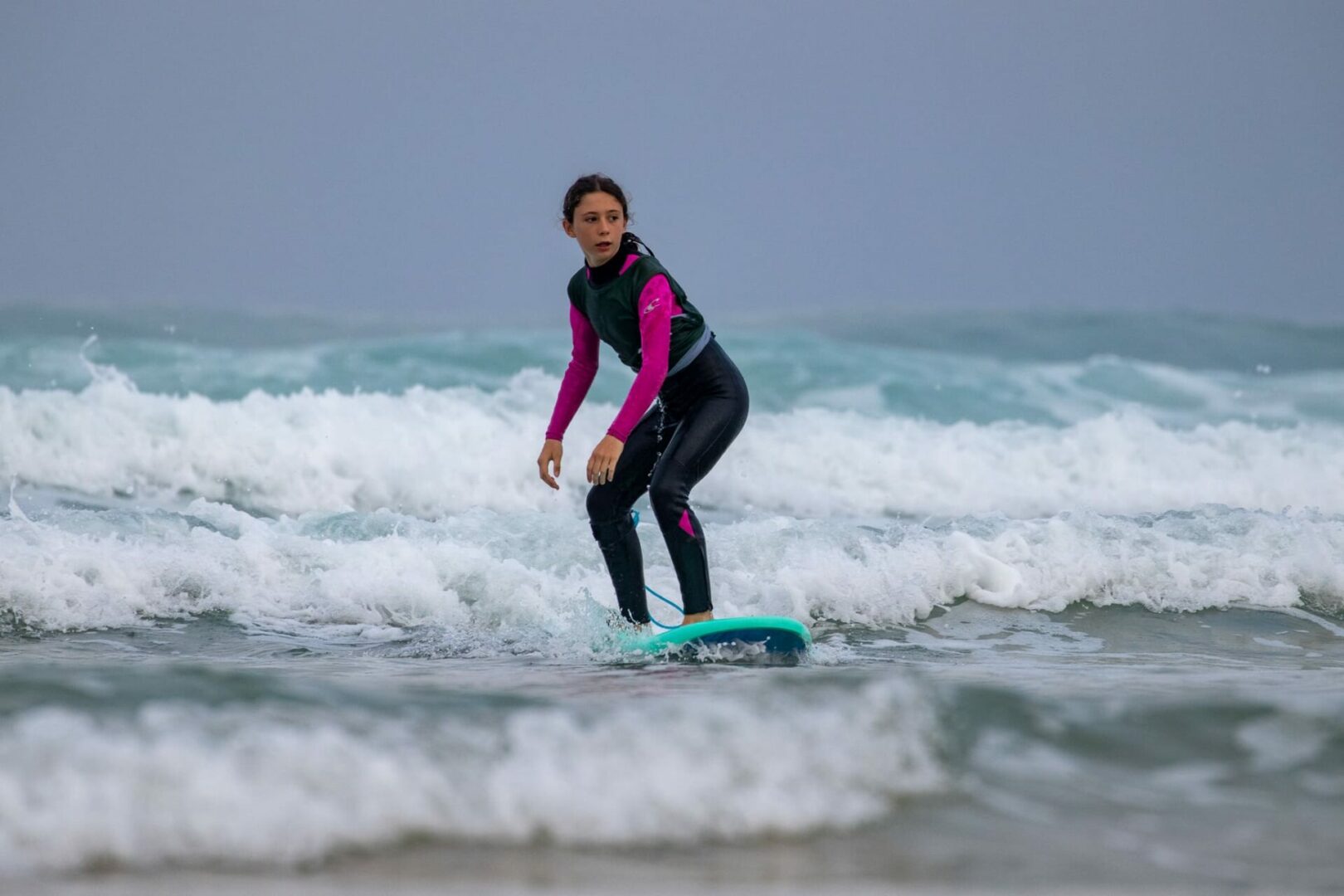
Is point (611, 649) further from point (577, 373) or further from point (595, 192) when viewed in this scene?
point (595, 192)

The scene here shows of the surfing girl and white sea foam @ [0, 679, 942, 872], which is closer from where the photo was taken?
white sea foam @ [0, 679, 942, 872]

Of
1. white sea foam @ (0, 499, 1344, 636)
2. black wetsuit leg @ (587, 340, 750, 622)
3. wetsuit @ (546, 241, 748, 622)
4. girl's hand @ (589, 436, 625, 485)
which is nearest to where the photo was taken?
girl's hand @ (589, 436, 625, 485)

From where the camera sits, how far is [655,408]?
5.07 metres

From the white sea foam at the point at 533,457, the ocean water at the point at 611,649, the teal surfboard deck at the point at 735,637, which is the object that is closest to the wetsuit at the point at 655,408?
the teal surfboard deck at the point at 735,637

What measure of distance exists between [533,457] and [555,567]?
4.75 metres

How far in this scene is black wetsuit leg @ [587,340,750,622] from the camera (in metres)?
4.79

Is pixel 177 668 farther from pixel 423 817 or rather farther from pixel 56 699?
pixel 423 817

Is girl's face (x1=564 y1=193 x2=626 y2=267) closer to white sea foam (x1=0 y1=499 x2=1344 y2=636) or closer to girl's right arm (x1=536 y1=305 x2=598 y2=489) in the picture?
girl's right arm (x1=536 y1=305 x2=598 y2=489)

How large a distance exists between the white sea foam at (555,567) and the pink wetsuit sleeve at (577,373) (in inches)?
35.4

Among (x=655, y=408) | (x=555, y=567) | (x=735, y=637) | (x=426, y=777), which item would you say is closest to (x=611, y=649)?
(x=735, y=637)

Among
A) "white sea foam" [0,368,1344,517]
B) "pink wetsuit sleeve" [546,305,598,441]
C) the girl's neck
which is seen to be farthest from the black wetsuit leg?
"white sea foam" [0,368,1344,517]

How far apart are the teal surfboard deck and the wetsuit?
153 mm

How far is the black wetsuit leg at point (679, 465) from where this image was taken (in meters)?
4.79

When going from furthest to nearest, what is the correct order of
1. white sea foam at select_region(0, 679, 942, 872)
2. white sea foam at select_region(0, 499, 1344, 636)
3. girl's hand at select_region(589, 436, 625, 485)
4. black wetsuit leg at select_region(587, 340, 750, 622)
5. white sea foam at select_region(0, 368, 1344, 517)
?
white sea foam at select_region(0, 368, 1344, 517) → white sea foam at select_region(0, 499, 1344, 636) → black wetsuit leg at select_region(587, 340, 750, 622) → girl's hand at select_region(589, 436, 625, 485) → white sea foam at select_region(0, 679, 942, 872)
